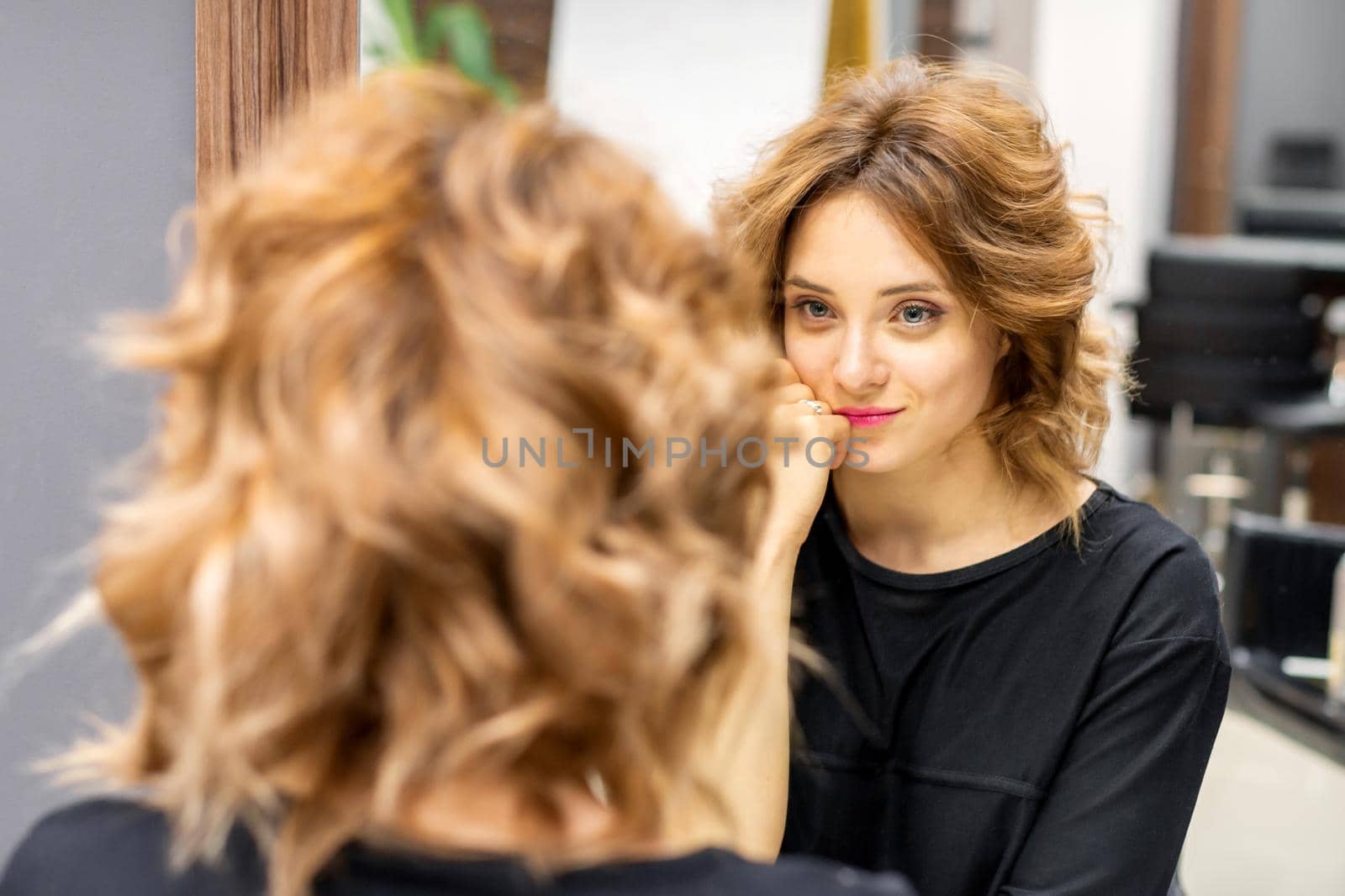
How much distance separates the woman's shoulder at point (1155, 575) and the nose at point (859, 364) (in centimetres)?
30

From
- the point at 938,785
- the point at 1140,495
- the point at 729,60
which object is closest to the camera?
the point at 938,785

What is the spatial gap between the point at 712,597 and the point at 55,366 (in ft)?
2.69

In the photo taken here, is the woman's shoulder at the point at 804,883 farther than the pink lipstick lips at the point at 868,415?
No

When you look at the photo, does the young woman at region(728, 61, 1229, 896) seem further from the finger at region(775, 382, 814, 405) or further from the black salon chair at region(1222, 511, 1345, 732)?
the black salon chair at region(1222, 511, 1345, 732)

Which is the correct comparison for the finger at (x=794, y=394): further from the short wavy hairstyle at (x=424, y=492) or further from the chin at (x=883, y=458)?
the short wavy hairstyle at (x=424, y=492)

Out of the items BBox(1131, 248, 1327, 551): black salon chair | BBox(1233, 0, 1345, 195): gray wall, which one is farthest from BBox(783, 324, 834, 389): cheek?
BBox(1233, 0, 1345, 195): gray wall

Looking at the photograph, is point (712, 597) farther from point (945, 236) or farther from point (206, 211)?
point (945, 236)

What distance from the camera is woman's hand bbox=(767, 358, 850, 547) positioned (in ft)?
4.21

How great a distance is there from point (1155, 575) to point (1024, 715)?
0.67 ft

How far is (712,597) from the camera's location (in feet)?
2.12

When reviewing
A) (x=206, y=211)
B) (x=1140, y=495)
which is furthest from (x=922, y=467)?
(x=1140, y=495)

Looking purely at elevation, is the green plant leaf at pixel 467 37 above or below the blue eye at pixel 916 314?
above

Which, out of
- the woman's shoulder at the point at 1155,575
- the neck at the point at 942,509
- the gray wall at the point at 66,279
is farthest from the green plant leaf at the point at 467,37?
the woman's shoulder at the point at 1155,575

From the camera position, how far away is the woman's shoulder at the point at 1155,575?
127 cm
